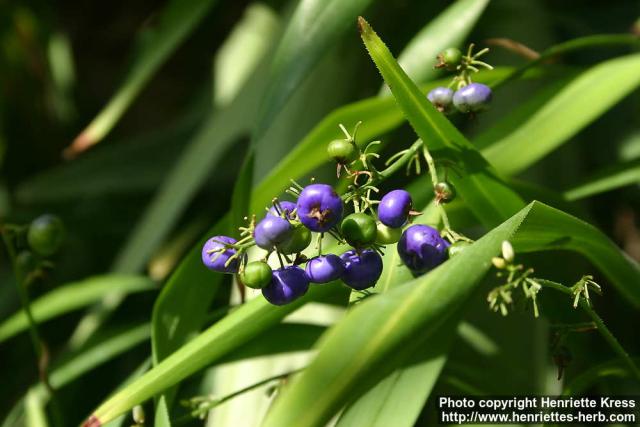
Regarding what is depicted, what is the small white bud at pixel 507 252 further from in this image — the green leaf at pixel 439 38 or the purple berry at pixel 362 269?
the green leaf at pixel 439 38

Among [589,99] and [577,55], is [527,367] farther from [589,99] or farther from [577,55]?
[577,55]

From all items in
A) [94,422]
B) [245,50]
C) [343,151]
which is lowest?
[94,422]

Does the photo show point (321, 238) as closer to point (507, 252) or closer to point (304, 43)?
point (507, 252)

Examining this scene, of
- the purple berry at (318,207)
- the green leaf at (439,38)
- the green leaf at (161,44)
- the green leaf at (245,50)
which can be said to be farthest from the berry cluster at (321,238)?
the green leaf at (245,50)

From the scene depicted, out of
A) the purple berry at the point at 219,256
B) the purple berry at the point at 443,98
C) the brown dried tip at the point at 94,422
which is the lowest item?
the brown dried tip at the point at 94,422

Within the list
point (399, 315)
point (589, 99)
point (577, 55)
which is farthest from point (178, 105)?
point (399, 315)

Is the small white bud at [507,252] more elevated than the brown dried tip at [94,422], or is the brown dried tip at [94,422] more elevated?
the small white bud at [507,252]

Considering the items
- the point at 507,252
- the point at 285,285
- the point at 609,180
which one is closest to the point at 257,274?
the point at 285,285
